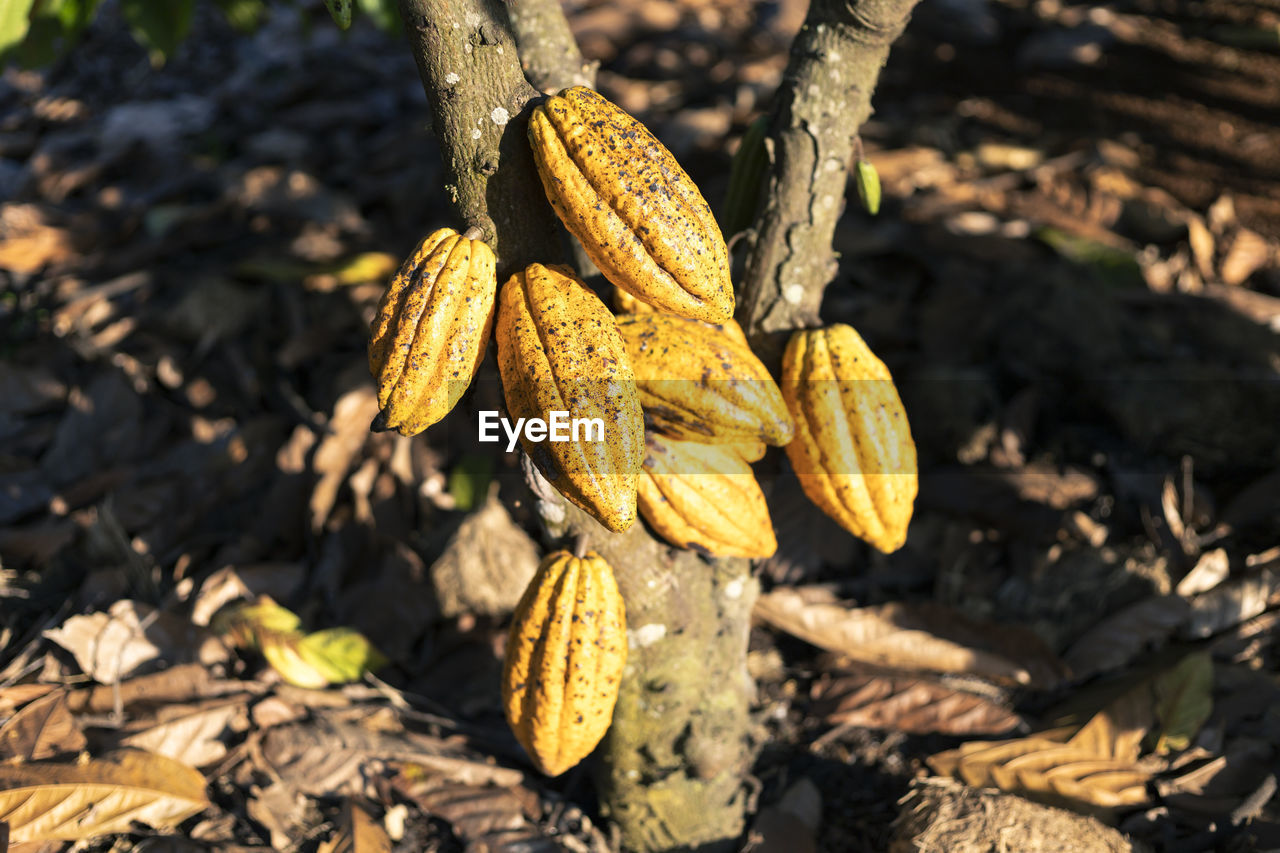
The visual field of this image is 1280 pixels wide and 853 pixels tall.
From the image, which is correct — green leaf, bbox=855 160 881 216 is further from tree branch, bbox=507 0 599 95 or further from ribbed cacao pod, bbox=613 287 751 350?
tree branch, bbox=507 0 599 95

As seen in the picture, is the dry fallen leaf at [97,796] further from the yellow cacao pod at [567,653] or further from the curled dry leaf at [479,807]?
the yellow cacao pod at [567,653]

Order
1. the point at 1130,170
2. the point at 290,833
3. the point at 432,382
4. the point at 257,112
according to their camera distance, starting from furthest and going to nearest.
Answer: the point at 257,112 < the point at 1130,170 < the point at 290,833 < the point at 432,382

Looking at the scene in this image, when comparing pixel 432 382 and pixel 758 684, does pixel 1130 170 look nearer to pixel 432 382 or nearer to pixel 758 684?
pixel 758 684

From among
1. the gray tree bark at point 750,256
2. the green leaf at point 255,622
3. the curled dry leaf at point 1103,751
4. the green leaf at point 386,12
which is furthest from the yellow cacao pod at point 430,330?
the green leaf at point 386,12

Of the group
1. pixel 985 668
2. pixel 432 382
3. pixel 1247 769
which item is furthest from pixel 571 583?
pixel 1247 769

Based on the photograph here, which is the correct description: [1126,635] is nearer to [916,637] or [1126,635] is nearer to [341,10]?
[916,637]
